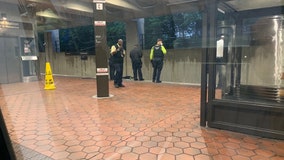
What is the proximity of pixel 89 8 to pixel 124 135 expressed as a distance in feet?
15.8

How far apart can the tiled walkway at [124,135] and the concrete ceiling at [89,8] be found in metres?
1.57

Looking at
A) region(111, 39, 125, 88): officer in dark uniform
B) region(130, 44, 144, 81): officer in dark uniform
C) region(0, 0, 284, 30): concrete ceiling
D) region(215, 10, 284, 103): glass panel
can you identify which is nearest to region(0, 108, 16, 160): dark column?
region(0, 0, 284, 30): concrete ceiling

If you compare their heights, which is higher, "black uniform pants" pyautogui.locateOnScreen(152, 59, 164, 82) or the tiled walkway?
"black uniform pants" pyautogui.locateOnScreen(152, 59, 164, 82)

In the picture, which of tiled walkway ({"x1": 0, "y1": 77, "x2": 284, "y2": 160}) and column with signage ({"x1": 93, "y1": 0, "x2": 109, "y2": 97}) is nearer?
tiled walkway ({"x1": 0, "y1": 77, "x2": 284, "y2": 160})

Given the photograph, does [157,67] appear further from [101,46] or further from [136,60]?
[101,46]

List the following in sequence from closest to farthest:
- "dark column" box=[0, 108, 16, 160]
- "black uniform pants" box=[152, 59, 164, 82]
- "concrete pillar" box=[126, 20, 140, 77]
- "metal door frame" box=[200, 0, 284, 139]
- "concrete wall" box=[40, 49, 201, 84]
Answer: "dark column" box=[0, 108, 16, 160] < "metal door frame" box=[200, 0, 284, 139] < "concrete wall" box=[40, 49, 201, 84] < "black uniform pants" box=[152, 59, 164, 82] < "concrete pillar" box=[126, 20, 140, 77]

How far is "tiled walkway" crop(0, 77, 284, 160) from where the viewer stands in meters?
2.14

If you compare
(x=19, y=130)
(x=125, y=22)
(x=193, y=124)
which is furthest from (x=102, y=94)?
(x=125, y=22)

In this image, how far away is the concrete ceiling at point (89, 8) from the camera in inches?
135

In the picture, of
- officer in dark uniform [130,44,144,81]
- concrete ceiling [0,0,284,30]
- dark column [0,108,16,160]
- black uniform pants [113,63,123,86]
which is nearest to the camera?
dark column [0,108,16,160]

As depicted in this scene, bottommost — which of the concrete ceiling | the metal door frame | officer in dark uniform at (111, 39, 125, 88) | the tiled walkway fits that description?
the tiled walkway

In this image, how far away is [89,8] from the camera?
248 inches

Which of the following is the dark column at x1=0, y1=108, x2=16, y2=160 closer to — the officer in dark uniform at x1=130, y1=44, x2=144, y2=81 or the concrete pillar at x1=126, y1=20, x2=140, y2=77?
the officer in dark uniform at x1=130, y1=44, x2=144, y2=81

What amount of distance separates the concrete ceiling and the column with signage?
39 cm
